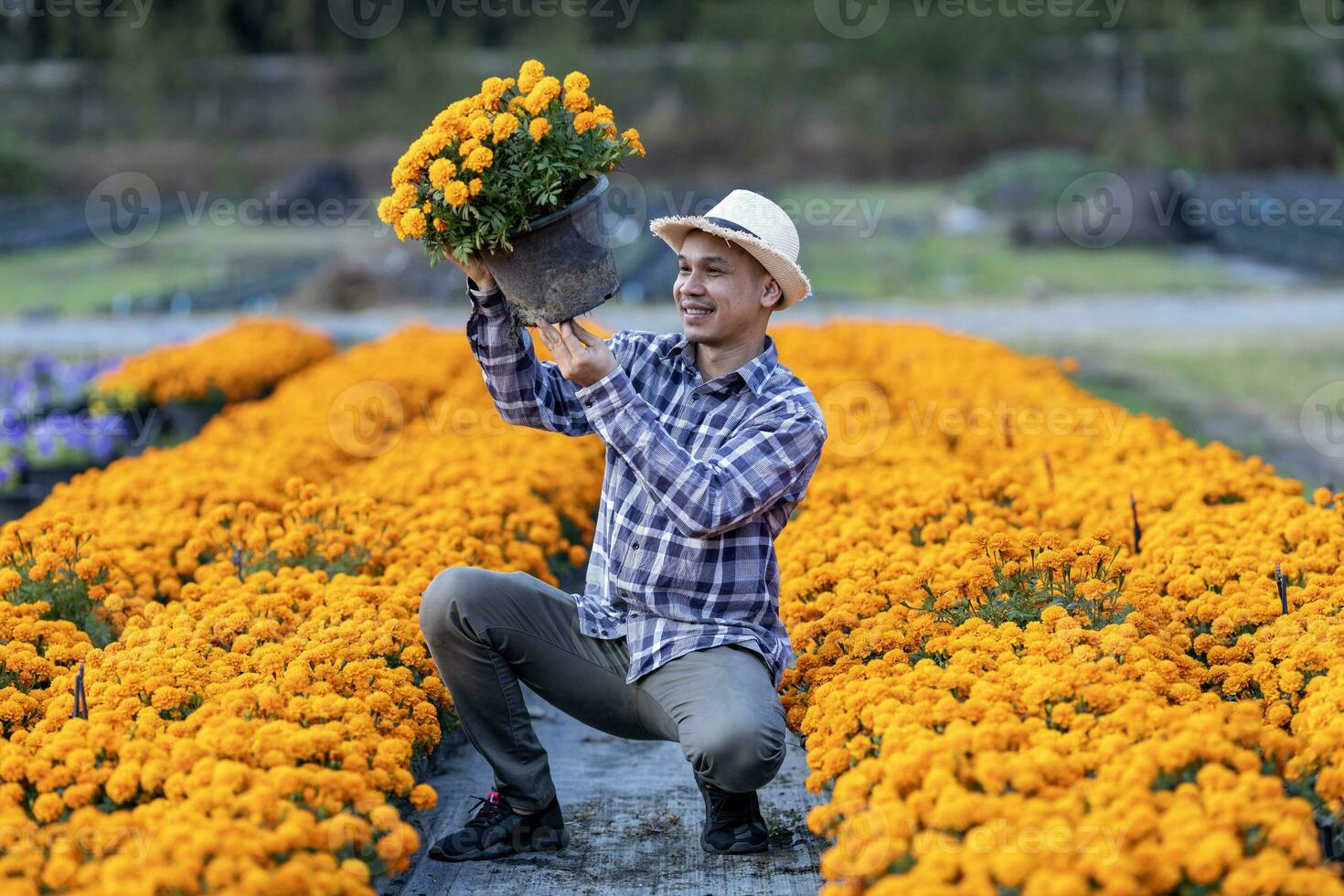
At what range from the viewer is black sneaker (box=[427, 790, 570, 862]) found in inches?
127

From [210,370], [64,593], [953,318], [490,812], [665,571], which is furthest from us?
[953,318]

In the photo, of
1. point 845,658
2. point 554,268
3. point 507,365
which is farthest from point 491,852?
point 554,268

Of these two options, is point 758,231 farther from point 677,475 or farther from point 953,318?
point 953,318

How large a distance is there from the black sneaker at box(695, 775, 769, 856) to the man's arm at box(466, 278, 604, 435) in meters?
0.94

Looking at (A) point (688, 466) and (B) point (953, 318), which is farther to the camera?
(B) point (953, 318)

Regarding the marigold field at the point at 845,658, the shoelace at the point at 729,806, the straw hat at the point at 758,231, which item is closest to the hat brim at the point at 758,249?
the straw hat at the point at 758,231

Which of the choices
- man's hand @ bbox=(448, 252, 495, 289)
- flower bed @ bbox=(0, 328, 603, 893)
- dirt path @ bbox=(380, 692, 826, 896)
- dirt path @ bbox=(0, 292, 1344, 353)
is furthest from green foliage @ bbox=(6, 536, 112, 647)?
dirt path @ bbox=(0, 292, 1344, 353)

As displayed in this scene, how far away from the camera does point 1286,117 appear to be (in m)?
31.5

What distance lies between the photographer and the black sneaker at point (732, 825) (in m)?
3.19

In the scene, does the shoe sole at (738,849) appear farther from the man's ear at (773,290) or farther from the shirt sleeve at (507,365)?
the man's ear at (773,290)

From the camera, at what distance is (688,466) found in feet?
9.74

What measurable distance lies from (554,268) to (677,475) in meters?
0.60

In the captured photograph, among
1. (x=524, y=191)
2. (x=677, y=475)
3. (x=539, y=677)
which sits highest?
(x=524, y=191)

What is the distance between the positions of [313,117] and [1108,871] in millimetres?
38780
